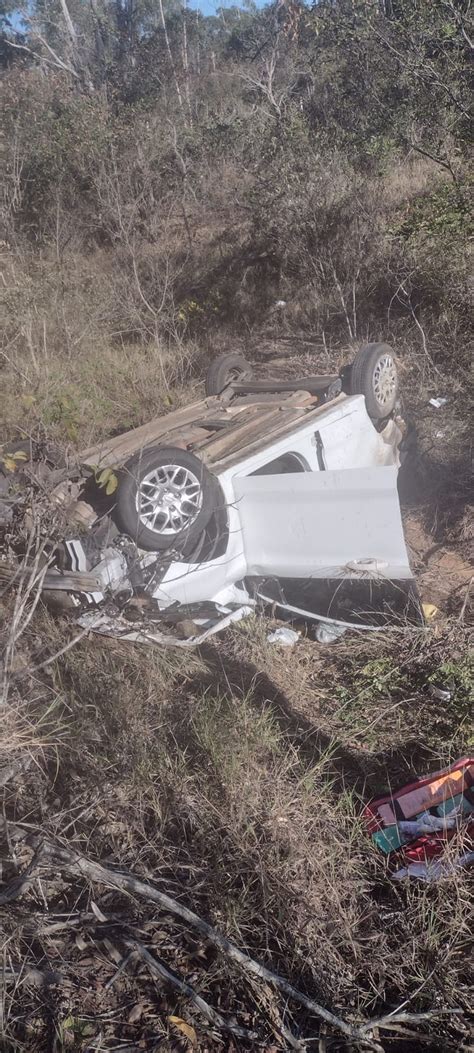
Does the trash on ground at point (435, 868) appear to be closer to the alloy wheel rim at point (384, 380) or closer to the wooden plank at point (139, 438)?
the wooden plank at point (139, 438)

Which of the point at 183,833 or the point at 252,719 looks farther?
the point at 252,719

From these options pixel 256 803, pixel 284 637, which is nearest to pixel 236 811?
pixel 256 803

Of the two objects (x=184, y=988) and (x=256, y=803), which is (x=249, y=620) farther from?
(x=184, y=988)

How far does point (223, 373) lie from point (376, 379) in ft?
4.61

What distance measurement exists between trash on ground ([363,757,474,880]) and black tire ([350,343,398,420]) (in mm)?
3351

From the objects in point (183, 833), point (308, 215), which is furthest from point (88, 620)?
point (308, 215)

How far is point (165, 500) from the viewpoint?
4051mm

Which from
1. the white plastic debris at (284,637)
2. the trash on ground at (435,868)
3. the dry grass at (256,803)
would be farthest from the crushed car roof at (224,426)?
the trash on ground at (435,868)

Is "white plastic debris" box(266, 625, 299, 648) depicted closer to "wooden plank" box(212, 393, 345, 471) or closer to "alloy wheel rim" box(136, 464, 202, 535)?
"alloy wheel rim" box(136, 464, 202, 535)

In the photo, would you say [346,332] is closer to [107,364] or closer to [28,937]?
[107,364]

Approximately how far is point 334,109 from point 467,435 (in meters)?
8.48

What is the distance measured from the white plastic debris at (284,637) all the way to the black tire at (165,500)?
788 millimetres

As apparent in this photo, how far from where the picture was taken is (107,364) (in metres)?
7.92

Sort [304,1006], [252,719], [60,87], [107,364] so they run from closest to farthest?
[304,1006] < [252,719] < [107,364] < [60,87]
